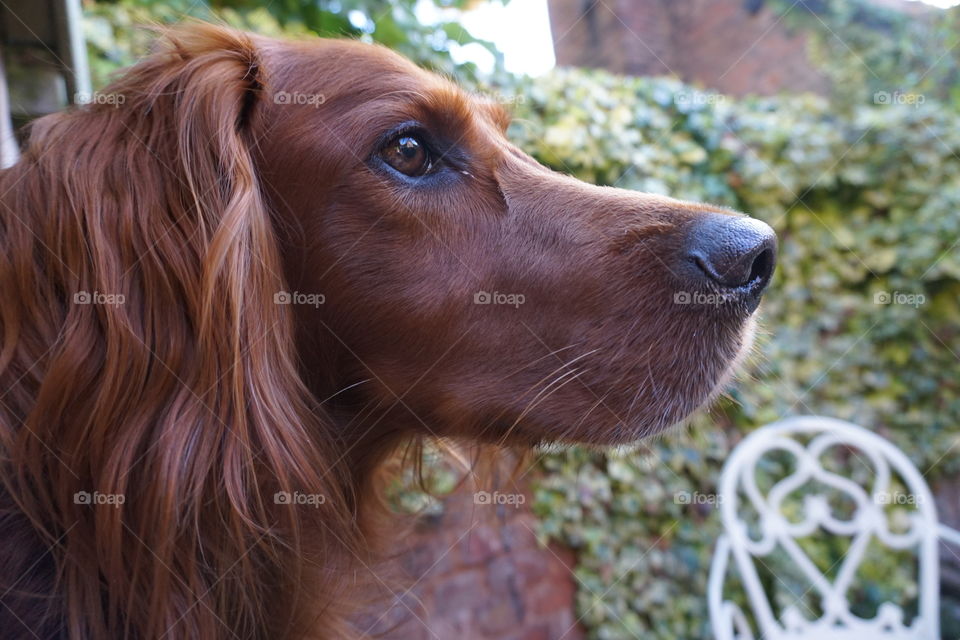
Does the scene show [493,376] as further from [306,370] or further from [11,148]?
[11,148]

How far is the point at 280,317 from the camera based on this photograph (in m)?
1.41

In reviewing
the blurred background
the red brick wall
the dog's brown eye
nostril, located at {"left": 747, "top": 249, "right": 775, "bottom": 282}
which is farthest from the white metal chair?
the red brick wall

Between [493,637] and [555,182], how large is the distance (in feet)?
7.52

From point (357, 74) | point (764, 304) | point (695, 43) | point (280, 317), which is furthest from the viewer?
point (695, 43)

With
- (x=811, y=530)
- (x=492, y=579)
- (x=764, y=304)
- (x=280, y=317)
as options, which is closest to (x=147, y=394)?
(x=280, y=317)

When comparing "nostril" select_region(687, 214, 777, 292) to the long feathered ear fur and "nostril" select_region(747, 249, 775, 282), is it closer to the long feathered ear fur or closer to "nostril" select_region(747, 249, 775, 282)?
"nostril" select_region(747, 249, 775, 282)

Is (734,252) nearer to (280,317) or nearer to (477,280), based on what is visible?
(477,280)

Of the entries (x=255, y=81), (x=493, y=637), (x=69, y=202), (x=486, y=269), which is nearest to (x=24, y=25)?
(x=255, y=81)

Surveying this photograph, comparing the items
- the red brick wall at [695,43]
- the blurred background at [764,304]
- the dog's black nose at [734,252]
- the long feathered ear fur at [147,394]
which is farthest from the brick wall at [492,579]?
the red brick wall at [695,43]

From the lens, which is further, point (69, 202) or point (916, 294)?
point (916, 294)

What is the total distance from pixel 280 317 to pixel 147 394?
0.28m

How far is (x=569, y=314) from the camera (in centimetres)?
145

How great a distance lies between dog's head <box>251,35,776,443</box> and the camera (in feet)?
4.68

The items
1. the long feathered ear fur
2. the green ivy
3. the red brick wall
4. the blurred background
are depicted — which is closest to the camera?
the long feathered ear fur
